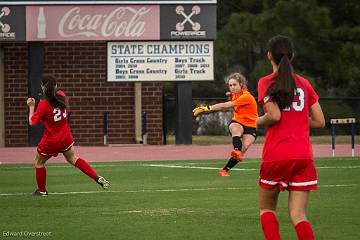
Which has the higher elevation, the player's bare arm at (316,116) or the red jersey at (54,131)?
the player's bare arm at (316,116)

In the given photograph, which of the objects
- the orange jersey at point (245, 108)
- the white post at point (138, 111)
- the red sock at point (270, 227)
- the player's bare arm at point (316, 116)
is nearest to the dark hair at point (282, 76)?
the player's bare arm at point (316, 116)

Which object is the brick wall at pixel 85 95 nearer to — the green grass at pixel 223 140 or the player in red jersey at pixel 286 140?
the green grass at pixel 223 140

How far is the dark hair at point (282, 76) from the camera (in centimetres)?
862

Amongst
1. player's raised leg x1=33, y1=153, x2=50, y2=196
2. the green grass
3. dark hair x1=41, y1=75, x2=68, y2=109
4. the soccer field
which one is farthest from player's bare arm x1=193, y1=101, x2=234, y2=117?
the green grass

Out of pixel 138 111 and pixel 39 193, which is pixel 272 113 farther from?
pixel 138 111

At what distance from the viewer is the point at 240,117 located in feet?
64.5

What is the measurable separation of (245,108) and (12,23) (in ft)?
50.4

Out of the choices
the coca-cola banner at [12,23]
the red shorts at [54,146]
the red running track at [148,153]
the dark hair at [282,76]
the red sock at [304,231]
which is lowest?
the red running track at [148,153]

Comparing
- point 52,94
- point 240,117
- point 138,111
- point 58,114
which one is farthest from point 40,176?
point 138,111

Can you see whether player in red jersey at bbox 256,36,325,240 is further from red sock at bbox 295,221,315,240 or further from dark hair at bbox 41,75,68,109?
dark hair at bbox 41,75,68,109

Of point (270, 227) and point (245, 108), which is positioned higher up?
point (245, 108)

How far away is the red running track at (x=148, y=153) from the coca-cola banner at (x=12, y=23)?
344 cm

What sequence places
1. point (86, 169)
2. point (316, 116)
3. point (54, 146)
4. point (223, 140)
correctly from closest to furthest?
point (316, 116) → point (54, 146) → point (86, 169) → point (223, 140)

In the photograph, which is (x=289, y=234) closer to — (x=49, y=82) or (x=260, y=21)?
(x=49, y=82)
